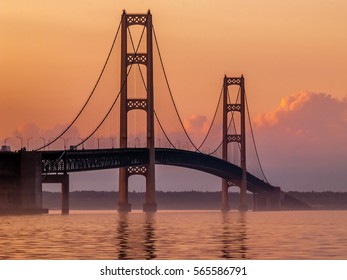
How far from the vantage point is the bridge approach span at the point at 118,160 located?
120 meters

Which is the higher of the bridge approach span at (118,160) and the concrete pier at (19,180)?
the bridge approach span at (118,160)

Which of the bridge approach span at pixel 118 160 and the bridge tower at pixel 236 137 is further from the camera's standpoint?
the bridge tower at pixel 236 137

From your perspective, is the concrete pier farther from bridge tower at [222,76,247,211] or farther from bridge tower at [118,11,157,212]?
bridge tower at [222,76,247,211]

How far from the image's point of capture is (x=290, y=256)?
133 feet

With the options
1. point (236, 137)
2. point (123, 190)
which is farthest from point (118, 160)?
point (236, 137)

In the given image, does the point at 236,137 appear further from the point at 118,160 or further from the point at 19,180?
the point at 19,180

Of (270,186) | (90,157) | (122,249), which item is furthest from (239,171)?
(122,249)

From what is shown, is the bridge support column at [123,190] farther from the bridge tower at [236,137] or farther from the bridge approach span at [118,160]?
the bridge tower at [236,137]

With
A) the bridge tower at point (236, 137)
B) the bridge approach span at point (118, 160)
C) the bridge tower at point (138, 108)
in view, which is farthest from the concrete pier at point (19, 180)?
the bridge tower at point (236, 137)

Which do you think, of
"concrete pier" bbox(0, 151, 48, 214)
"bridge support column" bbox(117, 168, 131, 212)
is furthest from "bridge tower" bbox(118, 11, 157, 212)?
"concrete pier" bbox(0, 151, 48, 214)

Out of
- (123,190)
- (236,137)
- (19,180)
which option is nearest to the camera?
(19,180)

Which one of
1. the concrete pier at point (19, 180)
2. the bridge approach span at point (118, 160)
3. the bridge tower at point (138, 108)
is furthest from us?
the bridge tower at point (138, 108)

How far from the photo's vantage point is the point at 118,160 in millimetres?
130250
